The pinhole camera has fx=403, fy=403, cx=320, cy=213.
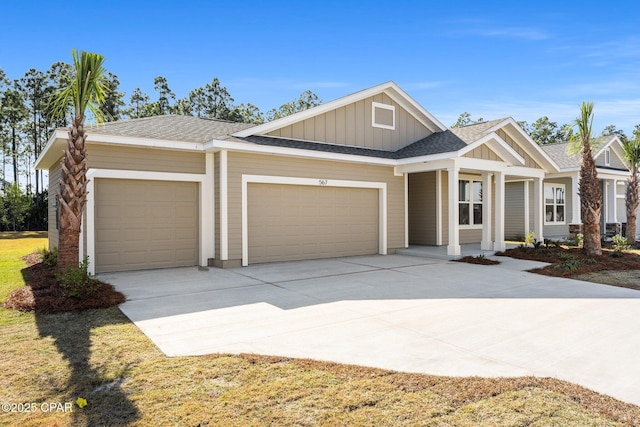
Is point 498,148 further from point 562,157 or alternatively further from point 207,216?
point 207,216

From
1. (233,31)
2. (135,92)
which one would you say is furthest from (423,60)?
(135,92)

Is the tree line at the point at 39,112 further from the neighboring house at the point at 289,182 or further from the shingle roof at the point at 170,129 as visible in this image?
the neighboring house at the point at 289,182

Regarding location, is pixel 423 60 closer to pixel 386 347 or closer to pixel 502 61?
pixel 502 61

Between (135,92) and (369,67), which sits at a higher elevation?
(135,92)

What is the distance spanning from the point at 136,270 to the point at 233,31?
942 cm

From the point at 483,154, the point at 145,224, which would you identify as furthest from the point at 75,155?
the point at 483,154

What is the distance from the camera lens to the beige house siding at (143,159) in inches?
356

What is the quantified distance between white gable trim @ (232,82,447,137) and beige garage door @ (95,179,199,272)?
99.2 inches

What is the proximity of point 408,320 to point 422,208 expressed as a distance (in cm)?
1046

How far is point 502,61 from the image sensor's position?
16453mm

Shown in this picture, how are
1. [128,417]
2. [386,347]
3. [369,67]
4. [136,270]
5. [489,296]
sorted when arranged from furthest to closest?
[369,67] < [136,270] < [489,296] < [386,347] < [128,417]

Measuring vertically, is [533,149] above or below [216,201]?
above

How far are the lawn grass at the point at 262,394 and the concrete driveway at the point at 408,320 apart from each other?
328 millimetres

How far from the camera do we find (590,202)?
12102mm
